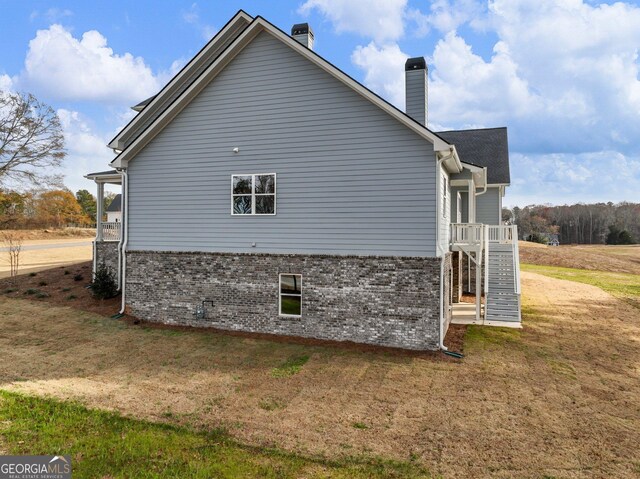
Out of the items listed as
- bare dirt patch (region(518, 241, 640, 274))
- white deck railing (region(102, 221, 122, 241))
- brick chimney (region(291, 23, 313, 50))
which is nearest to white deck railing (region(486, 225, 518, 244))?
brick chimney (region(291, 23, 313, 50))

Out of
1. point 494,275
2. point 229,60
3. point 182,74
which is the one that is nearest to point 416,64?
point 229,60

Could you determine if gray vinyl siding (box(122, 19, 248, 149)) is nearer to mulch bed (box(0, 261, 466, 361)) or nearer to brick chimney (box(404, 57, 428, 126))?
brick chimney (box(404, 57, 428, 126))

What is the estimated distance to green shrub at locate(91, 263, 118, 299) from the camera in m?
15.0

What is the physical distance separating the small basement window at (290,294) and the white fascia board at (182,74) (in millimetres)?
7661

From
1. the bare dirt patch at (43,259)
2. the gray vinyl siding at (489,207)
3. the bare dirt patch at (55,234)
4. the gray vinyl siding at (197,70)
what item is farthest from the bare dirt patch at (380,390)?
the bare dirt patch at (55,234)

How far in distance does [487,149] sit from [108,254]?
1927 centimetres

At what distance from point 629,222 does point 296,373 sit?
336 ft

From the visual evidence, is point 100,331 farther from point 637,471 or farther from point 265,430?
point 637,471

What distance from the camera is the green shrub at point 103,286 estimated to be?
15.0 meters

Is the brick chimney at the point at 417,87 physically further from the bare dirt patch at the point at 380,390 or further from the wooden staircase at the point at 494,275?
the bare dirt patch at the point at 380,390

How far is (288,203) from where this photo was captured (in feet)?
37.4

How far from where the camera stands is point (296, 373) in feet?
29.2

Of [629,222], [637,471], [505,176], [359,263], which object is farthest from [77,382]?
[629,222]

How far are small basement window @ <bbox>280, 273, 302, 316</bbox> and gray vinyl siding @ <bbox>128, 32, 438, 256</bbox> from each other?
0.85 metres
